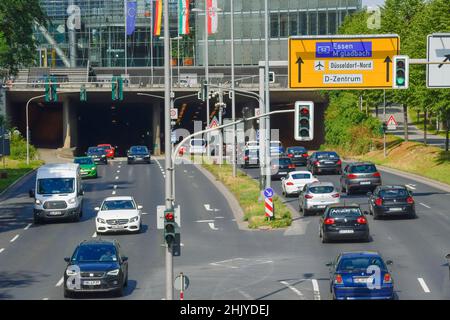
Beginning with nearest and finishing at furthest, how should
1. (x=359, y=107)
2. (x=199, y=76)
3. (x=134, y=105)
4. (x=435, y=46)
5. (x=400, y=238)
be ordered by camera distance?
(x=435, y=46) → (x=400, y=238) → (x=359, y=107) → (x=199, y=76) → (x=134, y=105)

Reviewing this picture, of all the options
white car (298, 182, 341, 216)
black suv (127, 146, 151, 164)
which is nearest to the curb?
black suv (127, 146, 151, 164)

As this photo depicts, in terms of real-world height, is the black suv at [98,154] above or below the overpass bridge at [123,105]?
below

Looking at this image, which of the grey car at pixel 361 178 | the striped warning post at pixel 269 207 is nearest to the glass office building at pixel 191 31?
the grey car at pixel 361 178

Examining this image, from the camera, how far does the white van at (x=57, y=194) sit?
159 feet

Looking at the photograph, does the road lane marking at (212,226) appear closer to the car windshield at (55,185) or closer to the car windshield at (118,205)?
the car windshield at (118,205)

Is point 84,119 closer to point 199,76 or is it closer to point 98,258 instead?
point 199,76

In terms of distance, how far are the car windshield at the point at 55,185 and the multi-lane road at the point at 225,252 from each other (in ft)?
5.22

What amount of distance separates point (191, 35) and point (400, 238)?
88231mm

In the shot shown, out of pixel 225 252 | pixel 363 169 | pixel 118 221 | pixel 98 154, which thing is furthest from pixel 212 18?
pixel 225 252

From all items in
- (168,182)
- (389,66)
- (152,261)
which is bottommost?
(152,261)

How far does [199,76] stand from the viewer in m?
120

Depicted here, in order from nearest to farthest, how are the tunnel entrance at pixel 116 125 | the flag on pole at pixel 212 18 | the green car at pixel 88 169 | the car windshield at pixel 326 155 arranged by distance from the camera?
1. the car windshield at pixel 326 155
2. the green car at pixel 88 169
3. the flag on pole at pixel 212 18
4. the tunnel entrance at pixel 116 125

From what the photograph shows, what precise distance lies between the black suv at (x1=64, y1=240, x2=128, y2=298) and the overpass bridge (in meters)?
66.3

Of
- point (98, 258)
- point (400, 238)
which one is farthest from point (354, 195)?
point (98, 258)
